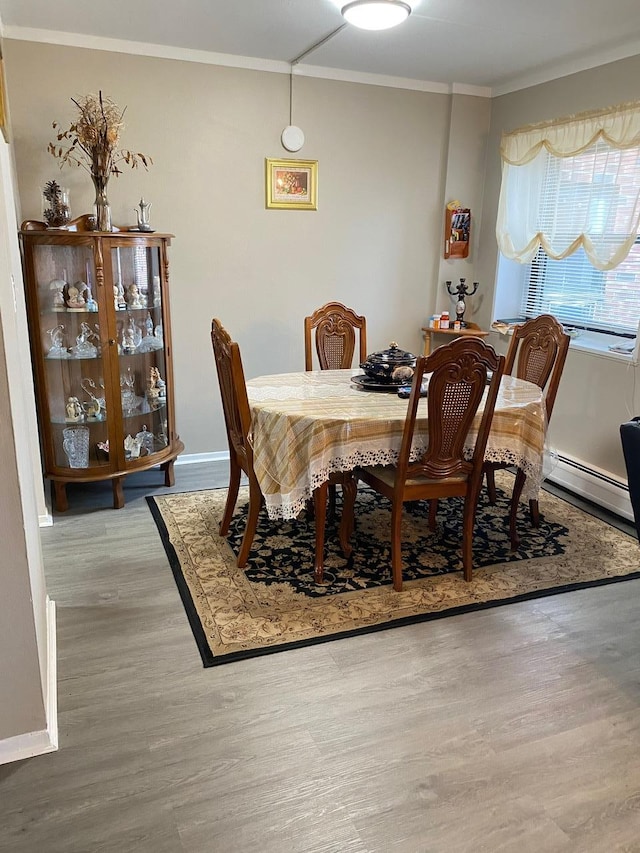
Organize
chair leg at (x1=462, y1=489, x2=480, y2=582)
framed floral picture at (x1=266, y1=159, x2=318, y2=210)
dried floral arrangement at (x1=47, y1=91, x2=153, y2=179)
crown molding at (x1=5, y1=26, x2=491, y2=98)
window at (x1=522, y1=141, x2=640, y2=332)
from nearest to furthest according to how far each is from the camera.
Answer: chair leg at (x1=462, y1=489, x2=480, y2=582) → dried floral arrangement at (x1=47, y1=91, x2=153, y2=179) → crown molding at (x1=5, y1=26, x2=491, y2=98) → window at (x1=522, y1=141, x2=640, y2=332) → framed floral picture at (x1=266, y1=159, x2=318, y2=210)

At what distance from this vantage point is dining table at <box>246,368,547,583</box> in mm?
2648

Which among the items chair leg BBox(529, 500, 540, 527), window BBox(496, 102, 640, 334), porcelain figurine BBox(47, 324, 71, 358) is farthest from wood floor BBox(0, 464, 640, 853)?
window BBox(496, 102, 640, 334)

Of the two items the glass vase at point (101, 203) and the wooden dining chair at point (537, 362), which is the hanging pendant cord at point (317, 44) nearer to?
the glass vase at point (101, 203)

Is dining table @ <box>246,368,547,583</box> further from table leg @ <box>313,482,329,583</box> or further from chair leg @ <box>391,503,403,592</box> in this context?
chair leg @ <box>391,503,403,592</box>

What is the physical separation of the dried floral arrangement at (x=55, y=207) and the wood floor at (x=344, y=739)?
1.91m

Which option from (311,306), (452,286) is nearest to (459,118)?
(452,286)

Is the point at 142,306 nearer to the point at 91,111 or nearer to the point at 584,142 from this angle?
the point at 91,111

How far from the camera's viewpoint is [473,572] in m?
2.99

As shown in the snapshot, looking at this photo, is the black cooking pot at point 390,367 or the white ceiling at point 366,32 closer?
the white ceiling at point 366,32

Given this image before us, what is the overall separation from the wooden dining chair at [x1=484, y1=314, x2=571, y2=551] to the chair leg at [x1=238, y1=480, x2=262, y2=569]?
44.5 inches

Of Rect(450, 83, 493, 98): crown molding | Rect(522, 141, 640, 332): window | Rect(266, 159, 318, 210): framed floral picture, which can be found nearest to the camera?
Rect(522, 141, 640, 332): window

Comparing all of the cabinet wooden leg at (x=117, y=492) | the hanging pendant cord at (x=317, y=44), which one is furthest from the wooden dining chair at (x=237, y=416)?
the hanging pendant cord at (x=317, y=44)

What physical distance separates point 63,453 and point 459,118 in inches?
Result: 135

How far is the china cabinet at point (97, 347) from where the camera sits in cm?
338
